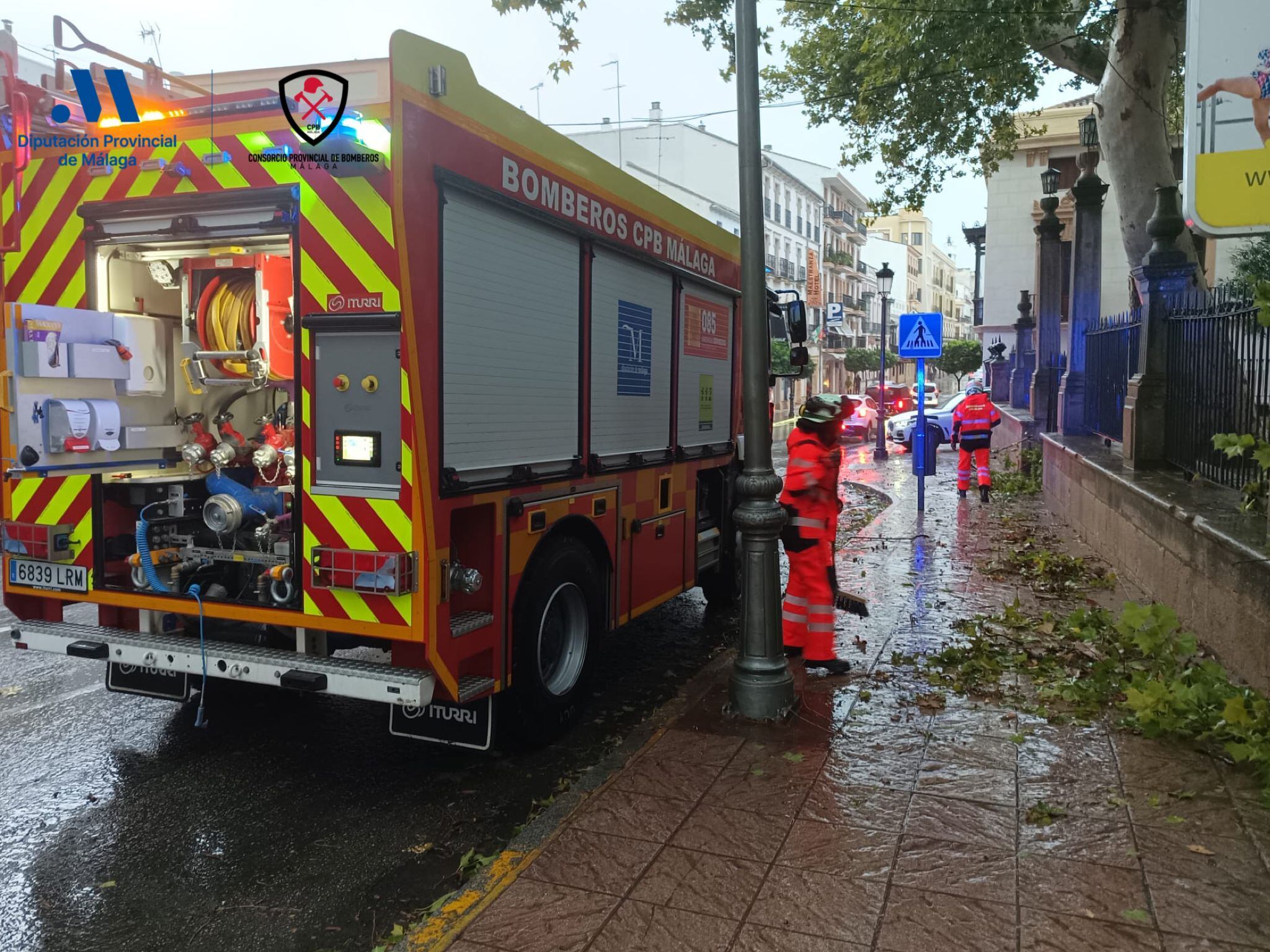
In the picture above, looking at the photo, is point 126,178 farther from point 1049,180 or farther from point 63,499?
point 1049,180

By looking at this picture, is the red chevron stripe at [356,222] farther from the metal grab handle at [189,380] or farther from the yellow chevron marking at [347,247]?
the metal grab handle at [189,380]

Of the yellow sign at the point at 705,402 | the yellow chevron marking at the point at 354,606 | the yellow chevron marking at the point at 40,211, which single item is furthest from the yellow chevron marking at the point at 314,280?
the yellow sign at the point at 705,402

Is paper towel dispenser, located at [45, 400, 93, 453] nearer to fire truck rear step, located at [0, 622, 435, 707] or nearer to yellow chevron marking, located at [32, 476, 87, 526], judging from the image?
yellow chevron marking, located at [32, 476, 87, 526]

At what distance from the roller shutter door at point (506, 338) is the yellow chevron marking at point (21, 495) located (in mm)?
2252

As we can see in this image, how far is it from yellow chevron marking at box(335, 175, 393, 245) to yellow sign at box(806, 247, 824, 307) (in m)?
67.5

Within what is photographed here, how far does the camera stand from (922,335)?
13445 millimetres

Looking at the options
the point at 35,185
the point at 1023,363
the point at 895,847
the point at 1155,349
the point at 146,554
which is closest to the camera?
the point at 895,847

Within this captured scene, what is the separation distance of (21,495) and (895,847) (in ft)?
14.3

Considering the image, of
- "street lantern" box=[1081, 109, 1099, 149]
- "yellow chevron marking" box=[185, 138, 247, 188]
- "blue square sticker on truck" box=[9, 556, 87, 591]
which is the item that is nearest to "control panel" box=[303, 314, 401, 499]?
"yellow chevron marking" box=[185, 138, 247, 188]

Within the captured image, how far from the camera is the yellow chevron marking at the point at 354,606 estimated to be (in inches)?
163

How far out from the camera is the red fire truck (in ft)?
13.3

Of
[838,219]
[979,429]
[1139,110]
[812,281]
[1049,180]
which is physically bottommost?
[979,429]

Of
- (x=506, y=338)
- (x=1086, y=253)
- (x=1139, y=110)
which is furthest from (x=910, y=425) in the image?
(x=506, y=338)

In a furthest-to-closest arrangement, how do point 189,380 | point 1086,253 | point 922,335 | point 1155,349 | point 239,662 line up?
point 1086,253 < point 922,335 < point 1155,349 < point 189,380 < point 239,662
